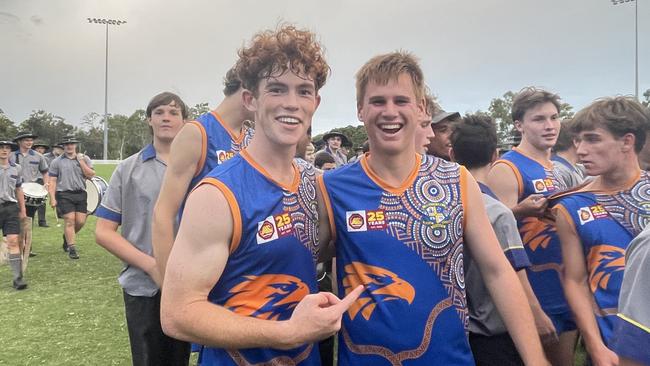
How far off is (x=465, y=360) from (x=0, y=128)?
194 feet

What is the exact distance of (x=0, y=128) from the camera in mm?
49031

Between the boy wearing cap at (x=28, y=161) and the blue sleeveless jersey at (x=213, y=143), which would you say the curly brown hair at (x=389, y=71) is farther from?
the boy wearing cap at (x=28, y=161)

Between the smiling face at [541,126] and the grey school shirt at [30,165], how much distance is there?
488 inches

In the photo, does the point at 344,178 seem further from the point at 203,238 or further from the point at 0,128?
the point at 0,128

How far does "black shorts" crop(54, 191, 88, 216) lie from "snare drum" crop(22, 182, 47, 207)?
318 mm

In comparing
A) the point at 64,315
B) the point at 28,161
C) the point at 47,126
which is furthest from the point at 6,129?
the point at 64,315

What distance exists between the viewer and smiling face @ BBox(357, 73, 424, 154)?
6.59ft

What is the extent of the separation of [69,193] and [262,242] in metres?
Answer: 9.71

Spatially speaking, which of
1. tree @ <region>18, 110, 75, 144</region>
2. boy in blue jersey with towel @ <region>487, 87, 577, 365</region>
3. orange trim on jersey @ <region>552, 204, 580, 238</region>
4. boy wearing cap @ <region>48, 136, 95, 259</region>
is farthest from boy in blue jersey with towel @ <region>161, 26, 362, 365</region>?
tree @ <region>18, 110, 75, 144</region>

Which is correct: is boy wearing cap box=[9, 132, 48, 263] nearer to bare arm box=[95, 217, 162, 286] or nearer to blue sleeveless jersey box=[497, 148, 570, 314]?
bare arm box=[95, 217, 162, 286]

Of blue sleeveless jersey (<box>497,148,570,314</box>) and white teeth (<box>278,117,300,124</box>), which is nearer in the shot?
white teeth (<box>278,117,300,124</box>)

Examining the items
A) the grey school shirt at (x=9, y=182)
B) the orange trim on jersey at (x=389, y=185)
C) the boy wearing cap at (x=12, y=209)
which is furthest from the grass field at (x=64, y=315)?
the orange trim on jersey at (x=389, y=185)

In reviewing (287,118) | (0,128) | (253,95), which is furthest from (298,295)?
(0,128)

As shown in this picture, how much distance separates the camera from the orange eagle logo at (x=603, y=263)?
2377 mm
